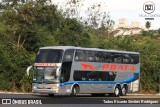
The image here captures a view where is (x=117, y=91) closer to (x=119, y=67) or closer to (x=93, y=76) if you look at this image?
(x=119, y=67)

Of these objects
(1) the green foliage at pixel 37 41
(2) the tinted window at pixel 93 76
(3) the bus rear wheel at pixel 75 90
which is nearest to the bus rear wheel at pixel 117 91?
(2) the tinted window at pixel 93 76

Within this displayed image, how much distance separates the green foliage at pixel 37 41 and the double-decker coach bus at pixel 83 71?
9.80 m

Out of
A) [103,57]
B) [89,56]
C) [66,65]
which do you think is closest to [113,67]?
[103,57]

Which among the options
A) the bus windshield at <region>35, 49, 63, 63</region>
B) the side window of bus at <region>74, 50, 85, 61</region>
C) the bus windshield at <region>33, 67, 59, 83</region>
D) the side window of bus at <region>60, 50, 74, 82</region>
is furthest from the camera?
the side window of bus at <region>74, 50, 85, 61</region>

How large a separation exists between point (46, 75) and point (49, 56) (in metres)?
1.23

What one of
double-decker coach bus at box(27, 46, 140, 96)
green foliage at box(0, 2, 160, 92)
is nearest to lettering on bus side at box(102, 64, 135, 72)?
double-decker coach bus at box(27, 46, 140, 96)

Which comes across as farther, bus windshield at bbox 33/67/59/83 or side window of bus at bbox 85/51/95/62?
side window of bus at bbox 85/51/95/62

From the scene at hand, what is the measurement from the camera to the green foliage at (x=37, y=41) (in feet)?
126

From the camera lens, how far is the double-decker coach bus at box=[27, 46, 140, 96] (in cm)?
2630

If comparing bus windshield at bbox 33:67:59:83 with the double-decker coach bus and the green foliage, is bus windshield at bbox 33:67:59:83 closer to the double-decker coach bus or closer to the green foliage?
the double-decker coach bus

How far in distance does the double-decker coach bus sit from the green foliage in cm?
980

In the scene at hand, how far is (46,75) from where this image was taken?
26.3 m

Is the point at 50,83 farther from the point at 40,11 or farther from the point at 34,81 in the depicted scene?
the point at 40,11

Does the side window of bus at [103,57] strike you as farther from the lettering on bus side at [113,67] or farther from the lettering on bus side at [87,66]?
the lettering on bus side at [87,66]
